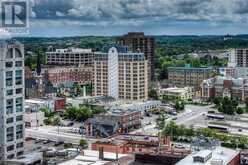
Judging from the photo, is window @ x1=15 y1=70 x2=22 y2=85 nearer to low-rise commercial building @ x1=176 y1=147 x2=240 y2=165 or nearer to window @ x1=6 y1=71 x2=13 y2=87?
window @ x1=6 y1=71 x2=13 y2=87

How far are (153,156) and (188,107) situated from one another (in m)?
28.3

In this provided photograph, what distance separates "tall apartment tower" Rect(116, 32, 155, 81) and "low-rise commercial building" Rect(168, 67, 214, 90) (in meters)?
4.76

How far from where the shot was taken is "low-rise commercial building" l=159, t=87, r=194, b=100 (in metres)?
51.9

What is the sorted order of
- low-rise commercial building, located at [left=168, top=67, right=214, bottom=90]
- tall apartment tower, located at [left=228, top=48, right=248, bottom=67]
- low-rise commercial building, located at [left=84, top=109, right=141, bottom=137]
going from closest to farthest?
1. low-rise commercial building, located at [left=84, top=109, right=141, bottom=137]
2. low-rise commercial building, located at [left=168, top=67, right=214, bottom=90]
3. tall apartment tower, located at [left=228, top=48, right=248, bottom=67]

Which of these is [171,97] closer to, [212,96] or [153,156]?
[212,96]

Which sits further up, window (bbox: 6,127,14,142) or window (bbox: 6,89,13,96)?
window (bbox: 6,89,13,96)

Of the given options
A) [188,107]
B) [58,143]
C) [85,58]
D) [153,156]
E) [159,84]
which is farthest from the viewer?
[85,58]

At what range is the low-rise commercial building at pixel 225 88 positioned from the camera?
5106cm

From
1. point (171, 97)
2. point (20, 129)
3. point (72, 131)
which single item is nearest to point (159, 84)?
point (171, 97)

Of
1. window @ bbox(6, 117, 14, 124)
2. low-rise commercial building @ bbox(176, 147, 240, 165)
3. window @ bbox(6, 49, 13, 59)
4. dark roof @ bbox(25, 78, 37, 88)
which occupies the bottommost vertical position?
low-rise commercial building @ bbox(176, 147, 240, 165)

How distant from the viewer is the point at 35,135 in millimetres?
34375

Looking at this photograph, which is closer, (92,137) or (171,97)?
(92,137)

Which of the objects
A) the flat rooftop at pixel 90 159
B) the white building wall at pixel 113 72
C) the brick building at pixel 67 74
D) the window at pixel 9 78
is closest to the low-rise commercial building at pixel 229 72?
the brick building at pixel 67 74

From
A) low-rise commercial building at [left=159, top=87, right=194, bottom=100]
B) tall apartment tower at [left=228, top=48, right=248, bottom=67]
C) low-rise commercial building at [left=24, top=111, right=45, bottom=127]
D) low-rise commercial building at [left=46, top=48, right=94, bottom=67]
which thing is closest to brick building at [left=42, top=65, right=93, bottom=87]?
low-rise commercial building at [left=46, top=48, right=94, bottom=67]
